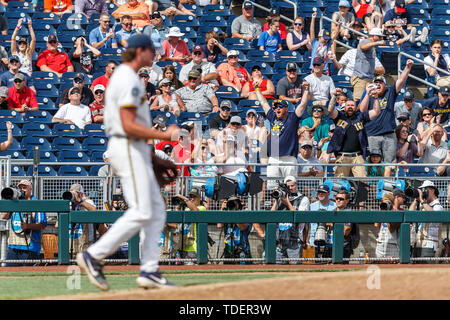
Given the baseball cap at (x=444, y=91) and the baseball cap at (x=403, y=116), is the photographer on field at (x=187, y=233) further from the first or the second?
the baseball cap at (x=444, y=91)

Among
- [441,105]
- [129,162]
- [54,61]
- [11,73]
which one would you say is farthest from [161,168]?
[441,105]

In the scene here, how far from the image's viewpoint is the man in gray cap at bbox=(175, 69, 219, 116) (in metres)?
16.1

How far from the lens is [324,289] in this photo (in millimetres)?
7184

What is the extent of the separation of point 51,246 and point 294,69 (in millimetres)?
6445

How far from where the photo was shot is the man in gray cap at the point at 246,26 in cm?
1880

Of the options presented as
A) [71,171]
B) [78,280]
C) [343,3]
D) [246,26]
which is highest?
[343,3]

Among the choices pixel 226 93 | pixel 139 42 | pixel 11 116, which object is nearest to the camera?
pixel 139 42

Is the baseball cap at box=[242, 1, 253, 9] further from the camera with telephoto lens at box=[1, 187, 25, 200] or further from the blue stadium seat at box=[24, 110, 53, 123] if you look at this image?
the camera with telephoto lens at box=[1, 187, 25, 200]

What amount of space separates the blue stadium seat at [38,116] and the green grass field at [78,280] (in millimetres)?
4992

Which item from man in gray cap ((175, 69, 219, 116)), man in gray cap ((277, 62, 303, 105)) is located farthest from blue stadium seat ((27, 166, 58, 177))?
man in gray cap ((277, 62, 303, 105))

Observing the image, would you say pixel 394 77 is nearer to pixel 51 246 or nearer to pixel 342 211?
pixel 342 211

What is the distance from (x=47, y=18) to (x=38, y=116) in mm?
3345

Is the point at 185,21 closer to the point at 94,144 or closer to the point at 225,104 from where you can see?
the point at 225,104
